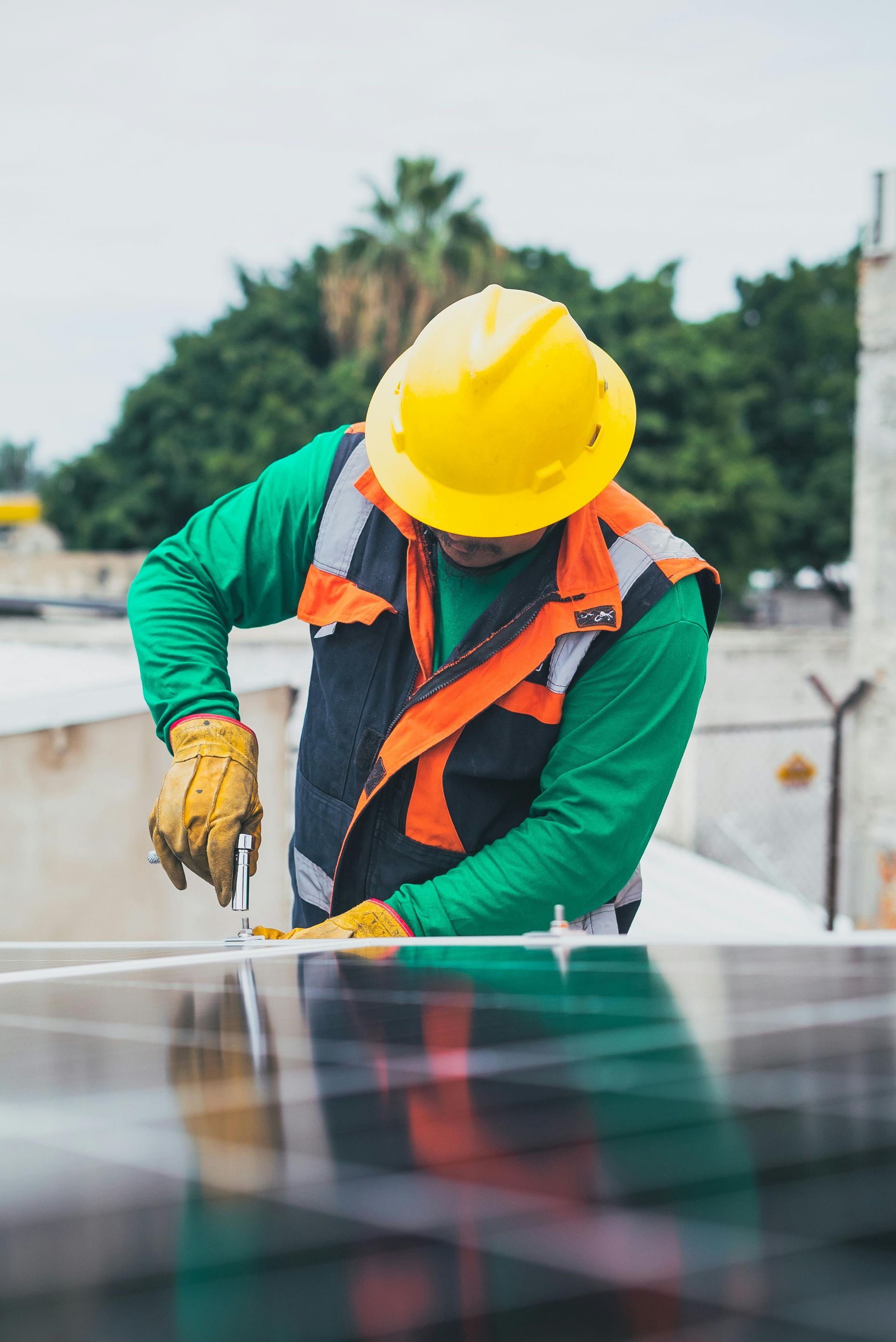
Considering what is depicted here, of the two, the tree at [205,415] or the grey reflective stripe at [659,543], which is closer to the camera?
the grey reflective stripe at [659,543]

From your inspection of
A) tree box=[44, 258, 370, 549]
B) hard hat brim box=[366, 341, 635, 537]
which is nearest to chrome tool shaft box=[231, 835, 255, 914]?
hard hat brim box=[366, 341, 635, 537]

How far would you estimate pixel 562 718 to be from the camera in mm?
2516

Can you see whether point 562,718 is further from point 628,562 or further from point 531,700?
point 628,562

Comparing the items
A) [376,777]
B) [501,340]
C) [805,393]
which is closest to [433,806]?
[376,777]

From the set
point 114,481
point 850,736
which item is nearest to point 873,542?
point 850,736

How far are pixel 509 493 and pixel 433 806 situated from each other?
0.70 metres

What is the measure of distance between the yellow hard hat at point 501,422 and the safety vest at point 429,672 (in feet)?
0.43

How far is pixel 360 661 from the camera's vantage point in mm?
2617

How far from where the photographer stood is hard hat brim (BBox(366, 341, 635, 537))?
7.93 ft

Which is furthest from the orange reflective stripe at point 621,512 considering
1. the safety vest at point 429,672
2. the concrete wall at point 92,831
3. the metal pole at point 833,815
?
the metal pole at point 833,815

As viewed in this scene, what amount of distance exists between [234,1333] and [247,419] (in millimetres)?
26181

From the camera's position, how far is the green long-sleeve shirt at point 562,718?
7.85 feet

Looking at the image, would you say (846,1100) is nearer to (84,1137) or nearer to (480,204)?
(84,1137)

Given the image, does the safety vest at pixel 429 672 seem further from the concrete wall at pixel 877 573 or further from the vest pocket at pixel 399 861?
the concrete wall at pixel 877 573
